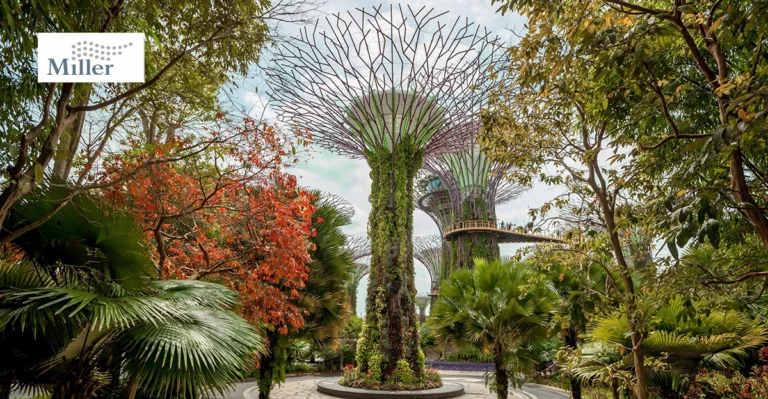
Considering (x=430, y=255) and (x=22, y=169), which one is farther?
(x=430, y=255)

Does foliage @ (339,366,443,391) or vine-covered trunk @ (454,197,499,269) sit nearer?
foliage @ (339,366,443,391)

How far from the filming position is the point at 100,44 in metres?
3.79

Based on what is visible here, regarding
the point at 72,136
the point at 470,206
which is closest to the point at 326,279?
the point at 72,136

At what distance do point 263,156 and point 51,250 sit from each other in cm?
246

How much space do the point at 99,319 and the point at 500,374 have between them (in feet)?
21.3

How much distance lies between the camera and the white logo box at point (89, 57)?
3570 millimetres

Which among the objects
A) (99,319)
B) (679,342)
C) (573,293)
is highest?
(573,293)

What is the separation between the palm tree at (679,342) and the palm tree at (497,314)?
206cm

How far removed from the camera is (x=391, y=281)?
1132 centimetres

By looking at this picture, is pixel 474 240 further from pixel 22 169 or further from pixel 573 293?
pixel 22 169

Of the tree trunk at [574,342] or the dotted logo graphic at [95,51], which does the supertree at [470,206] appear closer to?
the tree trunk at [574,342]

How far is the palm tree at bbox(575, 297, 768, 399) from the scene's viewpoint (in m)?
5.20

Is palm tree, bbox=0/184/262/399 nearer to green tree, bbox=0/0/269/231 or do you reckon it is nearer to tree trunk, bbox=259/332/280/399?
green tree, bbox=0/0/269/231

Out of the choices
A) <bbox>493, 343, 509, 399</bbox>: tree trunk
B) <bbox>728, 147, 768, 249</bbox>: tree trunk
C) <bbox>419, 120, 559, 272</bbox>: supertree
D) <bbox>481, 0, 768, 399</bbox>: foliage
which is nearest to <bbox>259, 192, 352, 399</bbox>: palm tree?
<bbox>493, 343, 509, 399</bbox>: tree trunk
